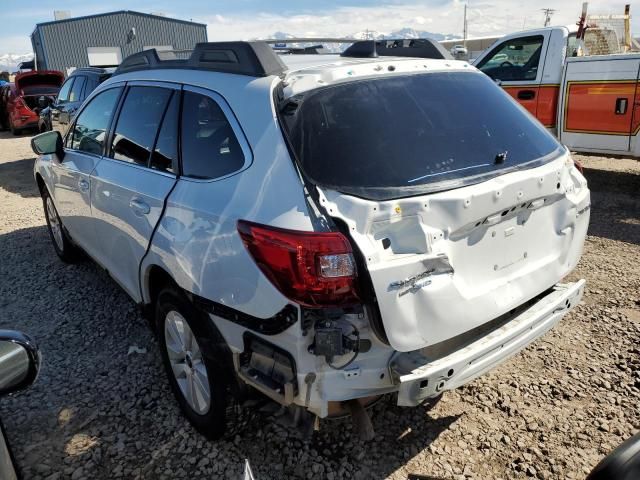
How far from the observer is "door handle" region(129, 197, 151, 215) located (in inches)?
111

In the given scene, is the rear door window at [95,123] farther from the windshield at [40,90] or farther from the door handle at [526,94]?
the windshield at [40,90]

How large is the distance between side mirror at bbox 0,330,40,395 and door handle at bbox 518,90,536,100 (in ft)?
24.8

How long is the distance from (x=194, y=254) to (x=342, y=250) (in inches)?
30.5

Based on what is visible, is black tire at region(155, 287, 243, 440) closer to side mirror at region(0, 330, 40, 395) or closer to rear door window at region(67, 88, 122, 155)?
side mirror at region(0, 330, 40, 395)

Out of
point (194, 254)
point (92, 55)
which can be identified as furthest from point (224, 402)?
point (92, 55)

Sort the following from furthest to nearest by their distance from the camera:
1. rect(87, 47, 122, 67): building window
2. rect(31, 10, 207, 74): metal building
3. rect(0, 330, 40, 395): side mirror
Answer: rect(87, 47, 122, 67): building window, rect(31, 10, 207, 74): metal building, rect(0, 330, 40, 395): side mirror

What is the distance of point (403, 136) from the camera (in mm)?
2301

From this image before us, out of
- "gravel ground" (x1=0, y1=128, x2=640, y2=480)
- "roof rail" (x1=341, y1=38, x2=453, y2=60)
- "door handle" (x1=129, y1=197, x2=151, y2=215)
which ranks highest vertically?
"roof rail" (x1=341, y1=38, x2=453, y2=60)

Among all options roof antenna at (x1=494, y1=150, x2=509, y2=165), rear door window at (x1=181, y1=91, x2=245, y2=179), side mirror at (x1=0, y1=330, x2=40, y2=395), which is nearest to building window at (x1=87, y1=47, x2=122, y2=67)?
rear door window at (x1=181, y1=91, x2=245, y2=179)

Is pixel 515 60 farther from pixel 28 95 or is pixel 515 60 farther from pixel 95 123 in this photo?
pixel 28 95

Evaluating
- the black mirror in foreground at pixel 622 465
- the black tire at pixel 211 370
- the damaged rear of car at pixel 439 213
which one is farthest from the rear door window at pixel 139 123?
the black mirror in foreground at pixel 622 465

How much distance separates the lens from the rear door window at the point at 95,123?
365cm

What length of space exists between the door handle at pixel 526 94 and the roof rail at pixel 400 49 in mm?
4908

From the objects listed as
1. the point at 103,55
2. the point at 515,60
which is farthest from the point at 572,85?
the point at 103,55
